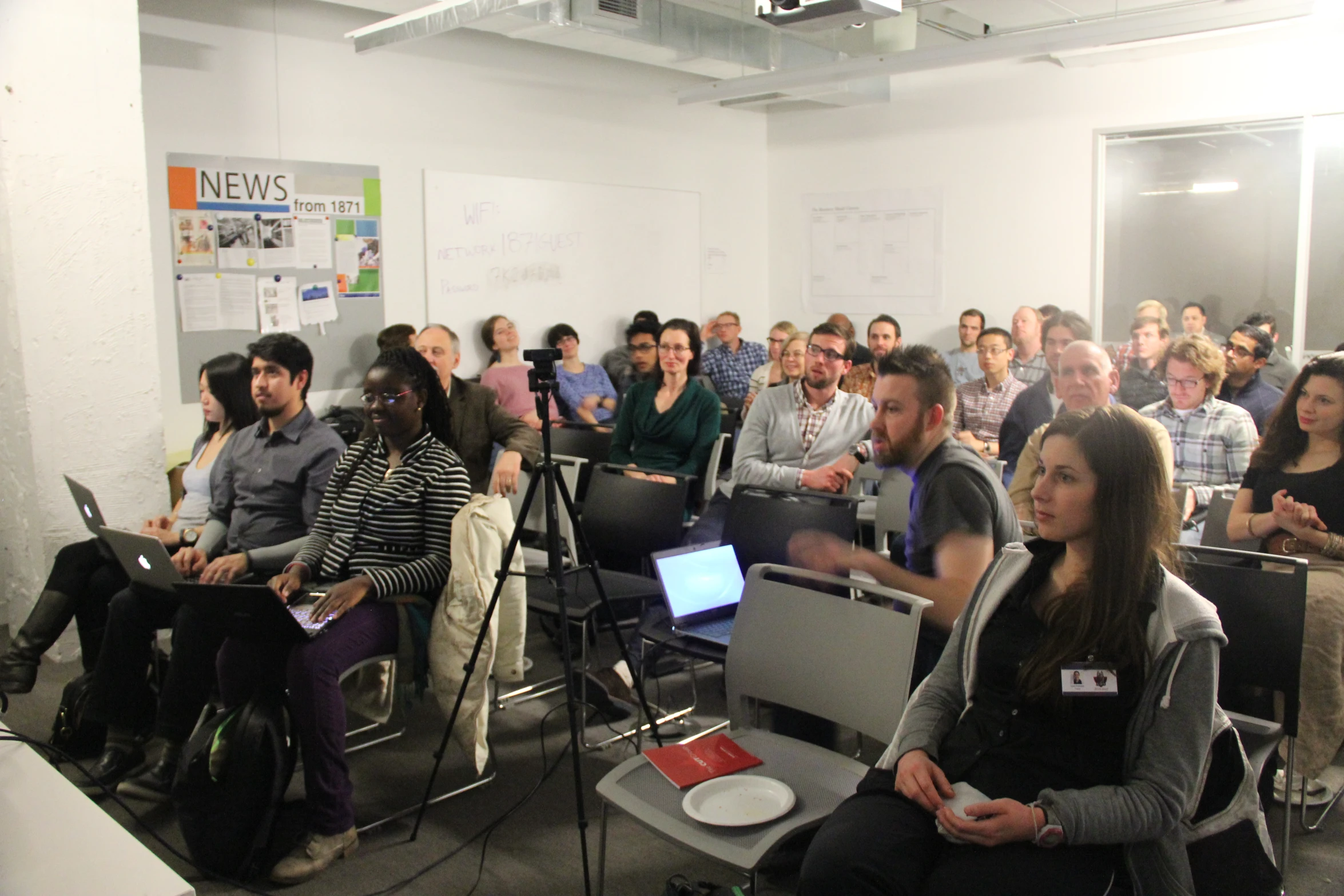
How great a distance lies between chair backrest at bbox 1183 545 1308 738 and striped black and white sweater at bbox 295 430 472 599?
72.9 inches

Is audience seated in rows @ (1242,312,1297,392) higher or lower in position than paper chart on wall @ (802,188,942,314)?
lower

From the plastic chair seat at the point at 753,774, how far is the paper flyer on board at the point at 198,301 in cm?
434

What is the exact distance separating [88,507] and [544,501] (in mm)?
1486

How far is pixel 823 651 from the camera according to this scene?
227 centimetres

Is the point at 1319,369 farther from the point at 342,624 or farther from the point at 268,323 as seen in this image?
the point at 268,323

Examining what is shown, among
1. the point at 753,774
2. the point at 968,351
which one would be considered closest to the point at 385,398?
the point at 753,774

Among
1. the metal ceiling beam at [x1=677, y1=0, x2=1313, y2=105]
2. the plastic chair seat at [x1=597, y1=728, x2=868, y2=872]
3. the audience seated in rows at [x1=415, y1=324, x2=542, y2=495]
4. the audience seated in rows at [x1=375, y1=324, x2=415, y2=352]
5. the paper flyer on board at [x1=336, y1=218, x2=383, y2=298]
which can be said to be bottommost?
the plastic chair seat at [x1=597, y1=728, x2=868, y2=872]

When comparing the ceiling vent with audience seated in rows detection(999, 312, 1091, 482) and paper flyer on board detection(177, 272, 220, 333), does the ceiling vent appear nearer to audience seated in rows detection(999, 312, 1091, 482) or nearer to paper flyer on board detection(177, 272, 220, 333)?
paper flyer on board detection(177, 272, 220, 333)

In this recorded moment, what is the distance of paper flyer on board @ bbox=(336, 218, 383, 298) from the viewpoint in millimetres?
6121

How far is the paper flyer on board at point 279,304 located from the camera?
578 centimetres

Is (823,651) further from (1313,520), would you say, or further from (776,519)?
(1313,520)

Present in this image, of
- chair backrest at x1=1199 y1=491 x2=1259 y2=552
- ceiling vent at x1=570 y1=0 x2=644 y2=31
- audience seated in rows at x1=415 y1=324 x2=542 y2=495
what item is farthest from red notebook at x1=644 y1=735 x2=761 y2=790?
ceiling vent at x1=570 y1=0 x2=644 y2=31

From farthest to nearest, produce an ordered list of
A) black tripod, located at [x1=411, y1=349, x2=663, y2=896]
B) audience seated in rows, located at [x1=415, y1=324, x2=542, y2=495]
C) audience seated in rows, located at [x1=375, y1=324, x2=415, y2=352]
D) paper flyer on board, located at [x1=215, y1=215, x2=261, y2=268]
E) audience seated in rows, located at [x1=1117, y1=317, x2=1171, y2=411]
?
audience seated in rows, located at [x1=375, y1=324, x2=415, y2=352]
paper flyer on board, located at [x1=215, y1=215, x2=261, y2=268]
audience seated in rows, located at [x1=1117, y1=317, x2=1171, y2=411]
audience seated in rows, located at [x1=415, y1=324, x2=542, y2=495]
black tripod, located at [x1=411, y1=349, x2=663, y2=896]

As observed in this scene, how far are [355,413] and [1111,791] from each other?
493 cm
